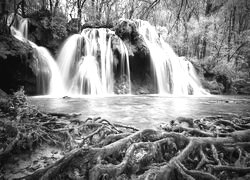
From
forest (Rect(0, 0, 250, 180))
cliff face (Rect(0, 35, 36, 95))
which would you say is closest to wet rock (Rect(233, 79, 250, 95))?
forest (Rect(0, 0, 250, 180))

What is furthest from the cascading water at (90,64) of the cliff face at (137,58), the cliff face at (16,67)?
the cliff face at (16,67)

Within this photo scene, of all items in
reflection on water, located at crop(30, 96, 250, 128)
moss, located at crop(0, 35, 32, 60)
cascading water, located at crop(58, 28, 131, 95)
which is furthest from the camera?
cascading water, located at crop(58, 28, 131, 95)

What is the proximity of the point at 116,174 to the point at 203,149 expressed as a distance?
50.8 inches

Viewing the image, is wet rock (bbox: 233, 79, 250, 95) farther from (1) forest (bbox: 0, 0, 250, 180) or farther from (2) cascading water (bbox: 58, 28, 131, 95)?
(2) cascading water (bbox: 58, 28, 131, 95)

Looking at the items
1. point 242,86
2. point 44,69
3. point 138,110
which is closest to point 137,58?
point 44,69

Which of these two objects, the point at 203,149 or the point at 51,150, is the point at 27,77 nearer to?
the point at 51,150

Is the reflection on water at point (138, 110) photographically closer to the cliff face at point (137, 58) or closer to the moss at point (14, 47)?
the moss at point (14, 47)

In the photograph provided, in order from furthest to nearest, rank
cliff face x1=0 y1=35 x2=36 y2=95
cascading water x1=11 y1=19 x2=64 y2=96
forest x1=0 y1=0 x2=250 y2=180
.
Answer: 1. cascading water x1=11 y1=19 x2=64 y2=96
2. cliff face x1=0 y1=35 x2=36 y2=95
3. forest x1=0 y1=0 x2=250 y2=180

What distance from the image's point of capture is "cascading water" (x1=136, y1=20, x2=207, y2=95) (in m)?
19.0

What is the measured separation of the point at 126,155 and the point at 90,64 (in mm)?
15038

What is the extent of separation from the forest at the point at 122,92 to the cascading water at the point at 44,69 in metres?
0.10

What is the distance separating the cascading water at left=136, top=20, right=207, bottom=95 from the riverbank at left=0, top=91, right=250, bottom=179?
52.2ft

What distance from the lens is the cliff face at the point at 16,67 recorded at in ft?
37.6

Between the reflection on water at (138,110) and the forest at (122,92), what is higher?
the forest at (122,92)
